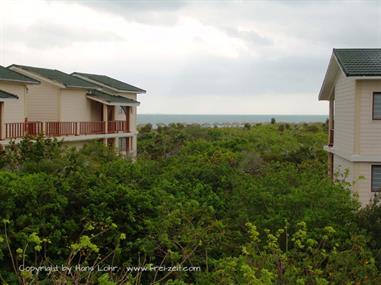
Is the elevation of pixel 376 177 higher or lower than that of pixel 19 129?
lower

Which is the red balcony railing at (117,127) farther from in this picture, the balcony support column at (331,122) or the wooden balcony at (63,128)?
the balcony support column at (331,122)

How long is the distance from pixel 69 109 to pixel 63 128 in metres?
2.76

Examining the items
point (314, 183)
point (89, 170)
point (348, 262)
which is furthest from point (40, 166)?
point (348, 262)

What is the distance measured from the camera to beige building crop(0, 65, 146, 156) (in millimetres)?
30422

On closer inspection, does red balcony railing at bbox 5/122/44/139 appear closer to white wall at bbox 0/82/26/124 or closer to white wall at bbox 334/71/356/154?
white wall at bbox 0/82/26/124

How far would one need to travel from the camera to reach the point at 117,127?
41.1 m

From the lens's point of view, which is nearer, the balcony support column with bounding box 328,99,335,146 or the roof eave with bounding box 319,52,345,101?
the roof eave with bounding box 319,52,345,101

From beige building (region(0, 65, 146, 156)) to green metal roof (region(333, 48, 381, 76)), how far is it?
14.6 metres

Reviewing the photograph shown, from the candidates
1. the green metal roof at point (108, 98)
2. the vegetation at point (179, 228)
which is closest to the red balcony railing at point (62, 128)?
the green metal roof at point (108, 98)

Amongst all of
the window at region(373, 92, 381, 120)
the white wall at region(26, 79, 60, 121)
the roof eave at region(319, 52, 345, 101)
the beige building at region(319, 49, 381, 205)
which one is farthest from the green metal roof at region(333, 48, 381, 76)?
the white wall at region(26, 79, 60, 121)

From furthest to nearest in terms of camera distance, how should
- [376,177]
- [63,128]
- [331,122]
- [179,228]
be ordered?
[63,128] < [331,122] < [376,177] < [179,228]

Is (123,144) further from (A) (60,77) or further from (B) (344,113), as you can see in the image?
(B) (344,113)

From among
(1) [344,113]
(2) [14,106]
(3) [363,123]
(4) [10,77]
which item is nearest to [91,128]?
(2) [14,106]

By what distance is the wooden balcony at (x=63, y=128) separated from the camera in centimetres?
2865
